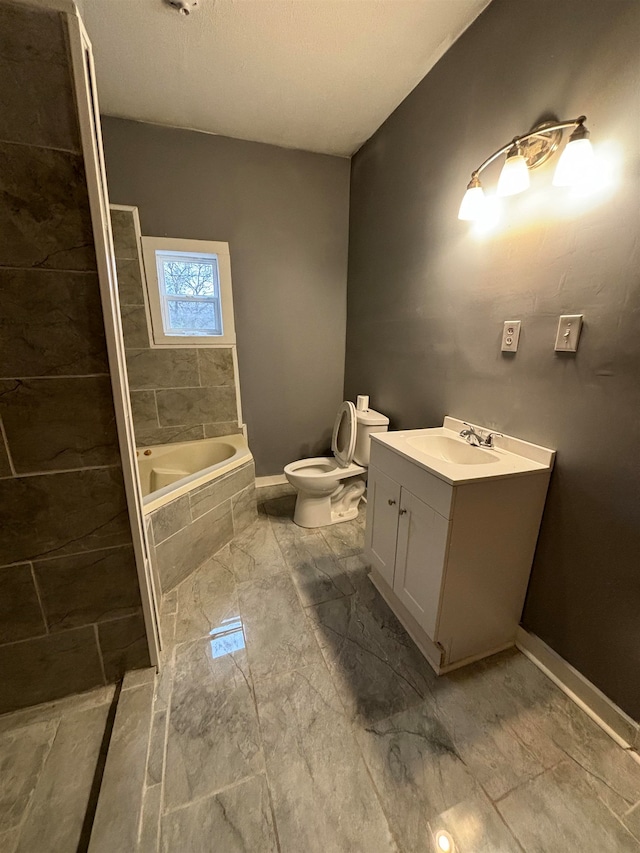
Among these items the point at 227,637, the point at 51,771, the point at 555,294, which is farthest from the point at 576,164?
the point at 51,771

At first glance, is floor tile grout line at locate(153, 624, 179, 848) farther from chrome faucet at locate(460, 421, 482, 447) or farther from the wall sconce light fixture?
the wall sconce light fixture

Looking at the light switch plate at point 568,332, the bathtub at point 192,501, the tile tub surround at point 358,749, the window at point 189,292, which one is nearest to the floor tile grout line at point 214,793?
the tile tub surround at point 358,749

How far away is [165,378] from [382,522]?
1.86m

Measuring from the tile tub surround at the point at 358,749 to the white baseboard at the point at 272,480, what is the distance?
4.52 feet

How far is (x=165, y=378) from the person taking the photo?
2471 mm

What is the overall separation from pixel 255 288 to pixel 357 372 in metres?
1.02

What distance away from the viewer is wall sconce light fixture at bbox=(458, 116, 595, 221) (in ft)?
3.35

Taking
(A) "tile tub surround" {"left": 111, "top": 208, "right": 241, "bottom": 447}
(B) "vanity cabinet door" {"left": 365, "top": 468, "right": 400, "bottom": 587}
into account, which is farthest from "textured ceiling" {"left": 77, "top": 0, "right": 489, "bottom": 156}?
(B) "vanity cabinet door" {"left": 365, "top": 468, "right": 400, "bottom": 587}

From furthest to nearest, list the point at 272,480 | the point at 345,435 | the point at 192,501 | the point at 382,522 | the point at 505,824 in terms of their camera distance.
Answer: the point at 272,480
the point at 345,435
the point at 192,501
the point at 382,522
the point at 505,824

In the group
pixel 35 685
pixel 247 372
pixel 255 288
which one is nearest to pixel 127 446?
pixel 35 685

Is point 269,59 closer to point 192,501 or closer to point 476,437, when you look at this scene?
point 476,437

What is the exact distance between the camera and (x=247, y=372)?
8.80ft

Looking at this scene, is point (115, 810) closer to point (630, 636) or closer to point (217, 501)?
point (217, 501)

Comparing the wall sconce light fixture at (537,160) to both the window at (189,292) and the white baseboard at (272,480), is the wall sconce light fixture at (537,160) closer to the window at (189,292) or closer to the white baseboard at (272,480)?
the window at (189,292)
